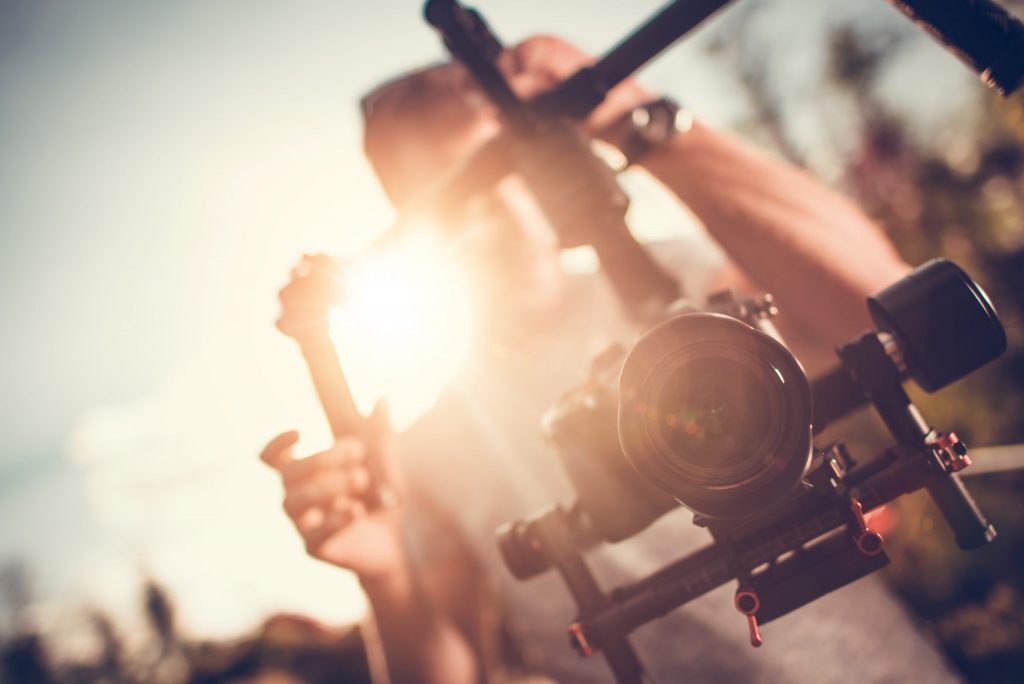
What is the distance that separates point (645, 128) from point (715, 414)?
1108mm

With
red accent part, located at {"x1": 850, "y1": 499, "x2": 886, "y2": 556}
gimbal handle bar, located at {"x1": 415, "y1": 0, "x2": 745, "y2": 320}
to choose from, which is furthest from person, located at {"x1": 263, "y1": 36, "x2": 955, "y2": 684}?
red accent part, located at {"x1": 850, "y1": 499, "x2": 886, "y2": 556}

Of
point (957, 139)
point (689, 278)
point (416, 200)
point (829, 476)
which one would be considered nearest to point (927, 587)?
point (689, 278)

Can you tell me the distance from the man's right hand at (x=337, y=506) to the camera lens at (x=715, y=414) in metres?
1.07

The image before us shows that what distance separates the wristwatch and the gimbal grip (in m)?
1.24

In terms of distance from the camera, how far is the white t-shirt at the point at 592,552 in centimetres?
190

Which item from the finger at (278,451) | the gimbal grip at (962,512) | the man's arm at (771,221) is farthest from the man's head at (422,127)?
the gimbal grip at (962,512)

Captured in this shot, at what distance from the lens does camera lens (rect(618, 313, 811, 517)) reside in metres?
0.91

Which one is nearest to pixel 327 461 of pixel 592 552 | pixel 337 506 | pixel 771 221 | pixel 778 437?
pixel 337 506

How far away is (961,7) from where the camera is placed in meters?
0.93

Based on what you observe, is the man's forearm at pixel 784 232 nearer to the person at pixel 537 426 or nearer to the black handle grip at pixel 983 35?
the person at pixel 537 426

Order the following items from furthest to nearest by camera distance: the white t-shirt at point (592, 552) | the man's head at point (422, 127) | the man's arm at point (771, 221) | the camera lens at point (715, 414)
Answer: the man's head at point (422, 127), the white t-shirt at point (592, 552), the man's arm at point (771, 221), the camera lens at point (715, 414)

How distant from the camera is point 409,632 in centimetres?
205

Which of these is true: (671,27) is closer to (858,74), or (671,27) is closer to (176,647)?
(858,74)

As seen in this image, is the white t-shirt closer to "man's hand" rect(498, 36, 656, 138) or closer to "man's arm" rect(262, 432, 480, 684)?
"man's arm" rect(262, 432, 480, 684)
